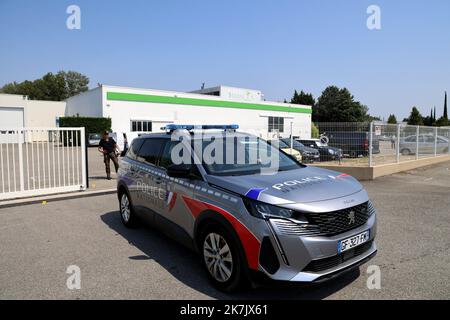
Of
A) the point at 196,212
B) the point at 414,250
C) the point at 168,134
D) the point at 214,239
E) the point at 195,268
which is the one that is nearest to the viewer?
the point at 214,239

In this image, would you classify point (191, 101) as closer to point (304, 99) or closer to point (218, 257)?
point (218, 257)

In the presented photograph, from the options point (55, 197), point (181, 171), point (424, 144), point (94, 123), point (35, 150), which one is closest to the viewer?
point (181, 171)

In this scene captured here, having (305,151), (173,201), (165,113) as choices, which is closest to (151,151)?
(173,201)

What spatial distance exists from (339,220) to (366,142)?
9.38 meters

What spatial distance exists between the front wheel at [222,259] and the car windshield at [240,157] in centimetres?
75

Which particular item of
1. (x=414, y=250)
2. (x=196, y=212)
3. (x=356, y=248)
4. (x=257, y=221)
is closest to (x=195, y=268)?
(x=196, y=212)

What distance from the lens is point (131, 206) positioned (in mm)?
5961

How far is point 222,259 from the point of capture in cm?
361

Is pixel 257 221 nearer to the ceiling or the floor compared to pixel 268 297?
nearer to the ceiling

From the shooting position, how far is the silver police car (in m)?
3.17

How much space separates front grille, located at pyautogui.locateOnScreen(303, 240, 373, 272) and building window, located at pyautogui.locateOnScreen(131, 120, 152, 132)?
107ft
